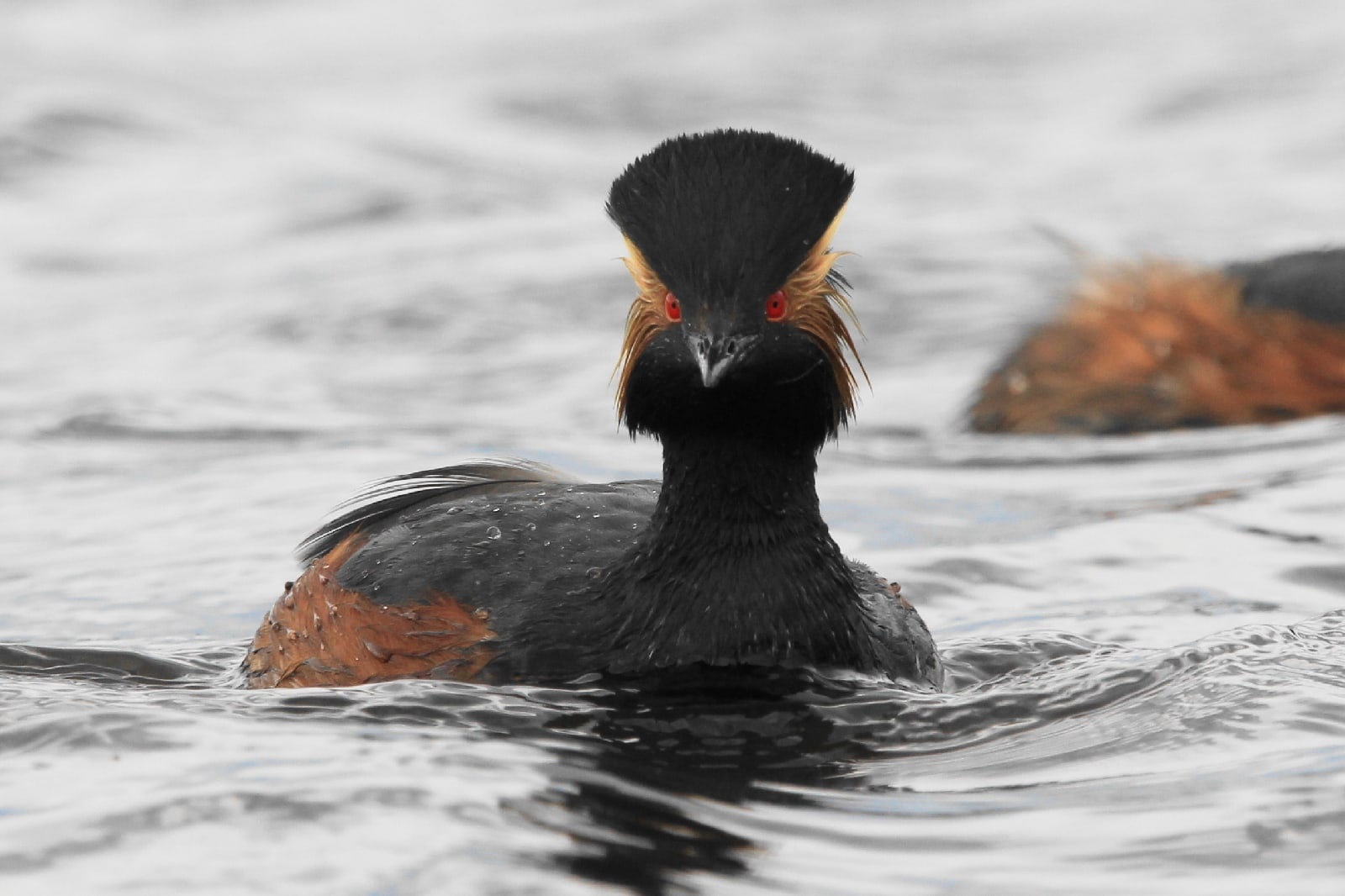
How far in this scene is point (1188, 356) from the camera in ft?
39.6

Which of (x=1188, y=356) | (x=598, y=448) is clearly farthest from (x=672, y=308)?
(x=1188, y=356)

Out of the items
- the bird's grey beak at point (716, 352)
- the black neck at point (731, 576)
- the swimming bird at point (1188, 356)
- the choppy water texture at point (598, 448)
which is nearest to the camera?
the choppy water texture at point (598, 448)

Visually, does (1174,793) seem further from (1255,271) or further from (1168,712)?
(1255,271)

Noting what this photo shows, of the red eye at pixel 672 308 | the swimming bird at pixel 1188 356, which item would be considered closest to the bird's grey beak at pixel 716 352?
the red eye at pixel 672 308

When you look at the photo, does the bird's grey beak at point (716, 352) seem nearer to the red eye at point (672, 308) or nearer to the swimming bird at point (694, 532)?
the swimming bird at point (694, 532)

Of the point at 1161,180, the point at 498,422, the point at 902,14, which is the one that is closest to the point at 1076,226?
the point at 1161,180

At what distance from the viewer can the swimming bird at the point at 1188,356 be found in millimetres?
11852

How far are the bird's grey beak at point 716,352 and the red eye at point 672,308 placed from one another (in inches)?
5.7

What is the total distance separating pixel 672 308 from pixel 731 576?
3.12ft

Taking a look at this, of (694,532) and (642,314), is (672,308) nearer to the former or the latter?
(642,314)

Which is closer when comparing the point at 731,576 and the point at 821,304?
the point at 821,304

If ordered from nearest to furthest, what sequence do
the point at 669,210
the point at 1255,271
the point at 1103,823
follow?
the point at 1103,823 < the point at 669,210 < the point at 1255,271

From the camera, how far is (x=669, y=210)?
6.41m

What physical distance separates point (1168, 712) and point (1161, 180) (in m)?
13.6
